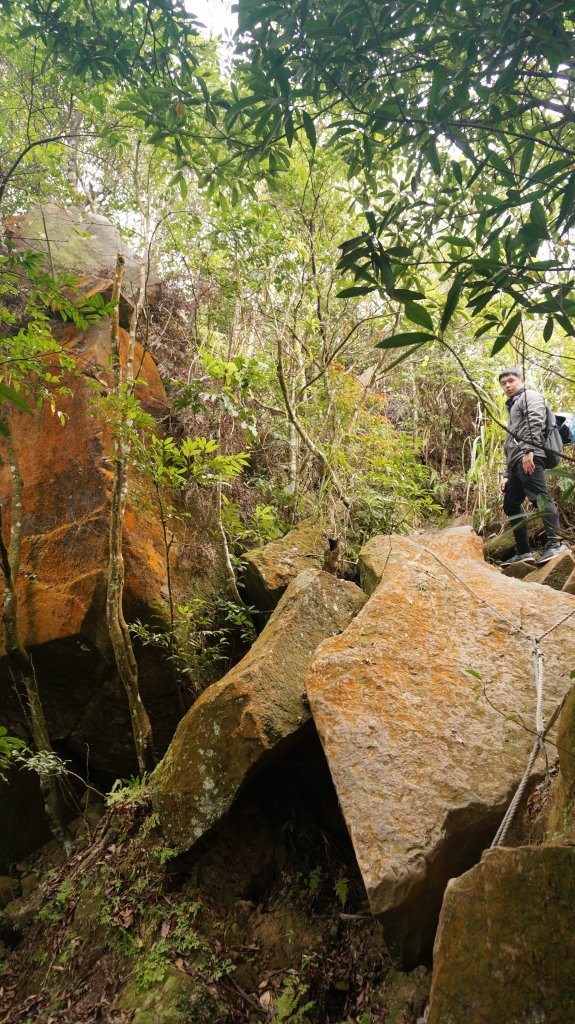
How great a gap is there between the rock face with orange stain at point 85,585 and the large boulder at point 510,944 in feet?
10.3

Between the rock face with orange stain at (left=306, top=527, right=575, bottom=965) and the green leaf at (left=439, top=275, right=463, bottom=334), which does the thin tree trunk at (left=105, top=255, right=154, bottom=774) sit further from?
the green leaf at (left=439, top=275, right=463, bottom=334)

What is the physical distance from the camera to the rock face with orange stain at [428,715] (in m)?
2.26

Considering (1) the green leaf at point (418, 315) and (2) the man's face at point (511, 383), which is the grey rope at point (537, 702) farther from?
(2) the man's face at point (511, 383)

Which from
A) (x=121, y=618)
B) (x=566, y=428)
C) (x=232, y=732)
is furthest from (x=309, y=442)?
(x=232, y=732)

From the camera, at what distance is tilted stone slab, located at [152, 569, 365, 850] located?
3.12 m

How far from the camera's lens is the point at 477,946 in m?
1.65

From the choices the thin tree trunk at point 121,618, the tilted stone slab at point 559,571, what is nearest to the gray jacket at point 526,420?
the tilted stone slab at point 559,571

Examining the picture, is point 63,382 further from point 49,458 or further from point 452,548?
point 452,548

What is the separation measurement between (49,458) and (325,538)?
268cm

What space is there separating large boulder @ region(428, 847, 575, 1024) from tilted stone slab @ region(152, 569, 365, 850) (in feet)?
4.96

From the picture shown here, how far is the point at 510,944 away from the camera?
1.59 meters

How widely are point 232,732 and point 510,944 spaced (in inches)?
73.7

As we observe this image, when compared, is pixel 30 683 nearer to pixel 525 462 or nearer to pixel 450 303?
pixel 450 303

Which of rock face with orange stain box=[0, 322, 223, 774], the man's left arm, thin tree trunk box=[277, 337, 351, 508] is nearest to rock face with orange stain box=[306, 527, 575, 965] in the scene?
thin tree trunk box=[277, 337, 351, 508]
